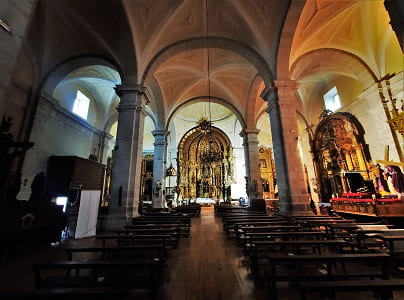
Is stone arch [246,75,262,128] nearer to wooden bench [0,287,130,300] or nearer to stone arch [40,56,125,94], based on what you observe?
stone arch [40,56,125,94]

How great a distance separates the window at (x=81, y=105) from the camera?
11102 millimetres

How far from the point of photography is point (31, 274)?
2.62 meters

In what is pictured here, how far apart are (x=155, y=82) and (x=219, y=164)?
11.8m

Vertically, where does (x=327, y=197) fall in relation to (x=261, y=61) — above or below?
below

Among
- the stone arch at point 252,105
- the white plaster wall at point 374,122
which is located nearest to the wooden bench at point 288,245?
the white plaster wall at point 374,122

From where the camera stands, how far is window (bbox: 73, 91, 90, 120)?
11102 mm

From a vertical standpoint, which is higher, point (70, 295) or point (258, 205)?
point (258, 205)

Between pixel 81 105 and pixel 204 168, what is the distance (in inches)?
502

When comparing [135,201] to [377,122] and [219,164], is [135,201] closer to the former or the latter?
[377,122]

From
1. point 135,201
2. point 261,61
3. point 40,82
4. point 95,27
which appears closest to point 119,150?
point 135,201

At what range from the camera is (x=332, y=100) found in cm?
1224

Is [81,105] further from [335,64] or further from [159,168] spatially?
[335,64]

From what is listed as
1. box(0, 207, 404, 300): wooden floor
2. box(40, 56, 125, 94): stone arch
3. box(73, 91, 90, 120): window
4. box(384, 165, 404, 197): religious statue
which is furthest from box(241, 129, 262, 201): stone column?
box(73, 91, 90, 120): window

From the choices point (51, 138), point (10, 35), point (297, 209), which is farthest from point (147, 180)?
point (10, 35)
